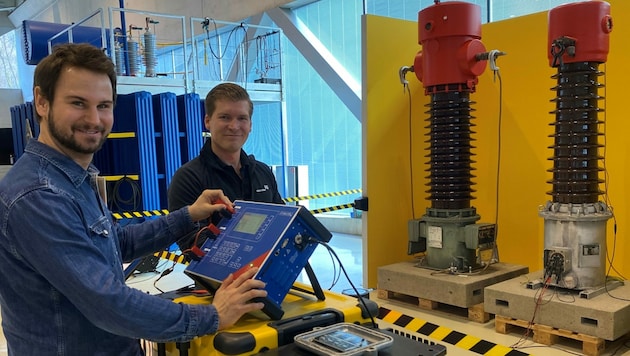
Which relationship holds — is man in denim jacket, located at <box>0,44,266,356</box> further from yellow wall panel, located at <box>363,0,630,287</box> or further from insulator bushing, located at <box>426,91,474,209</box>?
yellow wall panel, located at <box>363,0,630,287</box>

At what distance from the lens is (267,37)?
9.32 meters

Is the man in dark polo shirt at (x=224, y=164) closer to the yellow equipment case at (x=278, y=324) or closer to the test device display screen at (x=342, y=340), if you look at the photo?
the yellow equipment case at (x=278, y=324)

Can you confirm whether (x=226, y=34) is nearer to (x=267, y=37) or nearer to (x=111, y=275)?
(x=267, y=37)

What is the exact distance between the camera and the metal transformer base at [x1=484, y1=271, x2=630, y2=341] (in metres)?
2.23

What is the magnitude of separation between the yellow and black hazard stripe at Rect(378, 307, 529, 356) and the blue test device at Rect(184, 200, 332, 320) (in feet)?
3.81

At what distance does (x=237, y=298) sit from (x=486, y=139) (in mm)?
2710

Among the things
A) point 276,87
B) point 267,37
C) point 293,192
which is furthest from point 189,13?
point 293,192

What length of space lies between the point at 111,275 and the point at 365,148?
2.39 meters

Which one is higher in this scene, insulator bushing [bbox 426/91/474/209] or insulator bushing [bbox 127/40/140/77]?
insulator bushing [bbox 127/40/140/77]

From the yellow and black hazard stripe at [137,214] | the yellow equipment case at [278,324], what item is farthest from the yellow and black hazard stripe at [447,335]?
the yellow and black hazard stripe at [137,214]

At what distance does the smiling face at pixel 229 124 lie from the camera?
2262 millimetres

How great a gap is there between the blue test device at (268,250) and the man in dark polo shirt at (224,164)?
2.04 feet

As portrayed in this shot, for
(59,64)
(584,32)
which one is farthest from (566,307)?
(59,64)

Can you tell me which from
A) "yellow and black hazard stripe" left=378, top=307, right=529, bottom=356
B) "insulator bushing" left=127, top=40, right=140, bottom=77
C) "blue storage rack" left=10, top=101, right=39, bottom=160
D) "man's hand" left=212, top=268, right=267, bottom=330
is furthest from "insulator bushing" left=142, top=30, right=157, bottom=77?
"man's hand" left=212, top=268, right=267, bottom=330
